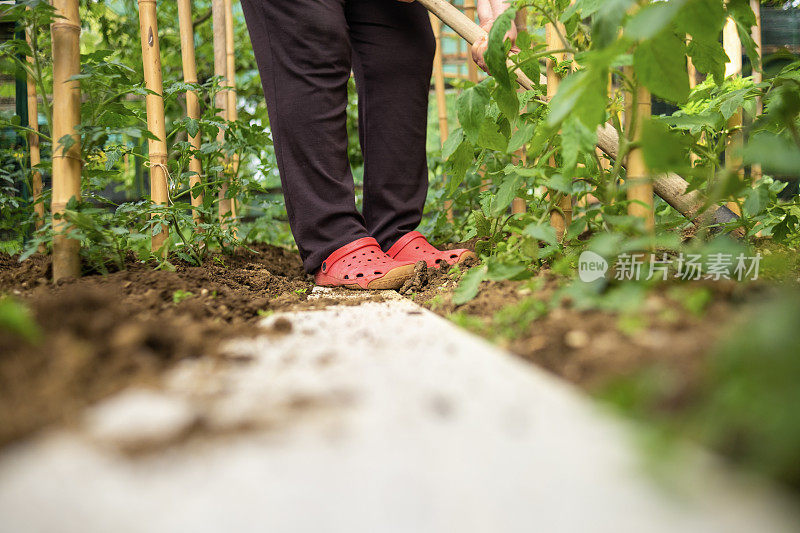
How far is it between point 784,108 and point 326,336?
847 millimetres

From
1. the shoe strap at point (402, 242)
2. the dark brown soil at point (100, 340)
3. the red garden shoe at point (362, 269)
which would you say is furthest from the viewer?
the shoe strap at point (402, 242)

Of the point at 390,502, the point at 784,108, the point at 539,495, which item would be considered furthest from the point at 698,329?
the point at 784,108

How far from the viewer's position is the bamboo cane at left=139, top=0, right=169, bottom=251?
1.84 m

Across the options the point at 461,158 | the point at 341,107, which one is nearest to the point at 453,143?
the point at 461,158

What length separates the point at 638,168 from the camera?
1.02 metres

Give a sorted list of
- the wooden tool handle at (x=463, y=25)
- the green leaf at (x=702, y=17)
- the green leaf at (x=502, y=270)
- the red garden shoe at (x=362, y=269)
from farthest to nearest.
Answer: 1. the red garden shoe at (x=362, y=269)
2. the wooden tool handle at (x=463, y=25)
3. the green leaf at (x=502, y=270)
4. the green leaf at (x=702, y=17)

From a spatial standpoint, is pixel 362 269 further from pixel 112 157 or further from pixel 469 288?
pixel 112 157

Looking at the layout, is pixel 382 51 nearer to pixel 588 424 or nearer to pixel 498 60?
pixel 498 60

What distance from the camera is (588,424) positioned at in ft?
1.77

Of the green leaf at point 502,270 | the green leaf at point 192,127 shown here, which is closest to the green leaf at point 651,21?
the green leaf at point 502,270

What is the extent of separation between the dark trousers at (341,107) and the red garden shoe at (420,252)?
72mm

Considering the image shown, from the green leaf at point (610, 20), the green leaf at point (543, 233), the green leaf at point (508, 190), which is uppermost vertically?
the green leaf at point (610, 20)

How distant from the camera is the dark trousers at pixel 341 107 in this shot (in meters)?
1.77

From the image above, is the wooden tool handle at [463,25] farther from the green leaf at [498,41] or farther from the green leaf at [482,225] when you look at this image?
the green leaf at [498,41]
